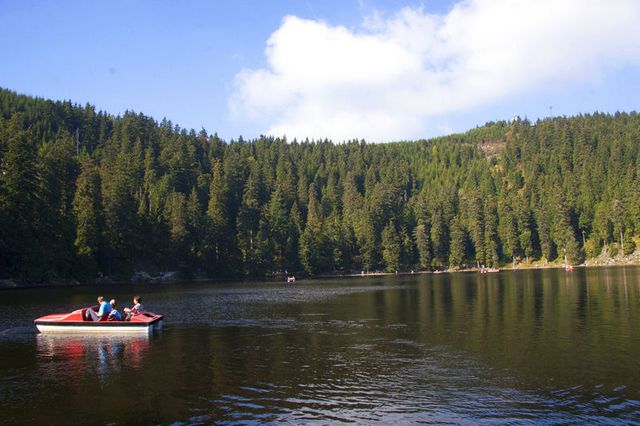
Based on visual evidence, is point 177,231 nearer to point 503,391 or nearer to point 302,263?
point 302,263

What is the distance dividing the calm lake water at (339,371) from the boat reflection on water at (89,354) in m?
0.08

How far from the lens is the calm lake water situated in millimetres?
18719

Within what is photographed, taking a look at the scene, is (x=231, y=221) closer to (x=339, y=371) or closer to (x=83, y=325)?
(x=83, y=325)

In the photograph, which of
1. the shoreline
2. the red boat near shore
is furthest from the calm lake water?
the shoreline

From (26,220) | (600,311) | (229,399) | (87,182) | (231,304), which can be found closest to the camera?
(229,399)

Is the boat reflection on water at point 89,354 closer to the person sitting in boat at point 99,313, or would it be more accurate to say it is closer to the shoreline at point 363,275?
the person sitting in boat at point 99,313

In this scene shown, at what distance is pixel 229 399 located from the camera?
67.6 feet

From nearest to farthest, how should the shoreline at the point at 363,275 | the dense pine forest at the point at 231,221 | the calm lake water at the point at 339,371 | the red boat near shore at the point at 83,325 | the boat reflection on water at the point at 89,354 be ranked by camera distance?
the calm lake water at the point at 339,371 → the boat reflection on water at the point at 89,354 → the red boat near shore at the point at 83,325 → the shoreline at the point at 363,275 → the dense pine forest at the point at 231,221

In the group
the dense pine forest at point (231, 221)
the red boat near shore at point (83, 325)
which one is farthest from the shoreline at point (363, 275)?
the red boat near shore at point (83, 325)

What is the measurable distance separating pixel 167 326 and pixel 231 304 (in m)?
19.7

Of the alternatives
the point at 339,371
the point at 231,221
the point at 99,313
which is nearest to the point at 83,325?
the point at 99,313

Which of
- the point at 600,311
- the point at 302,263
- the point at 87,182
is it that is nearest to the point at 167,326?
the point at 600,311

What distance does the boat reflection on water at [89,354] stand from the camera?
2622 centimetres

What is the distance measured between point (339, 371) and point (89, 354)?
595 inches
